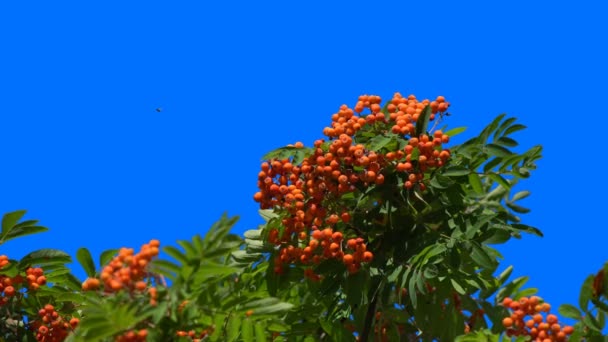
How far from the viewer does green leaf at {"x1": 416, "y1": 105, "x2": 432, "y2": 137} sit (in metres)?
7.61

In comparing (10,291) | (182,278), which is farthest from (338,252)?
(10,291)

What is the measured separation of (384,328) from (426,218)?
896 mm

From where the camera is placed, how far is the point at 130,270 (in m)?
5.86

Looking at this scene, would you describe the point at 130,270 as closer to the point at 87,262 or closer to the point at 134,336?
the point at 134,336

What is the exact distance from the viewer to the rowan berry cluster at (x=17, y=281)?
7746mm

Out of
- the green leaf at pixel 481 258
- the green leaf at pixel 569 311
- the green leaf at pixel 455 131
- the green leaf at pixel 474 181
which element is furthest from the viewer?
the green leaf at pixel 455 131

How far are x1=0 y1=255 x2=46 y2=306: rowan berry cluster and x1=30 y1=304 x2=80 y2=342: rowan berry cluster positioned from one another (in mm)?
176

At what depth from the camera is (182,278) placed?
589 cm

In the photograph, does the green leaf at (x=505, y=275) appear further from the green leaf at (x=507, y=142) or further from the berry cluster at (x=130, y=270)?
the berry cluster at (x=130, y=270)

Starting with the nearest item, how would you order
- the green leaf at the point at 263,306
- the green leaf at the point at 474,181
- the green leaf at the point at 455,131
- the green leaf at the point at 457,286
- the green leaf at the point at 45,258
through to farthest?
the green leaf at the point at 263,306 → the green leaf at the point at 457,286 → the green leaf at the point at 474,181 → the green leaf at the point at 45,258 → the green leaf at the point at 455,131

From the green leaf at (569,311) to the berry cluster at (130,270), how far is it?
239cm

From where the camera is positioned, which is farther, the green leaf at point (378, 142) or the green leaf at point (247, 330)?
the green leaf at point (378, 142)

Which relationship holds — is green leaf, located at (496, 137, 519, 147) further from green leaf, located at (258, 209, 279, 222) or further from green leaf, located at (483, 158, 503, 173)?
green leaf, located at (258, 209, 279, 222)

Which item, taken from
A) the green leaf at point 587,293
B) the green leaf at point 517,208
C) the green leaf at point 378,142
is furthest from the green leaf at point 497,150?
the green leaf at point 517,208
